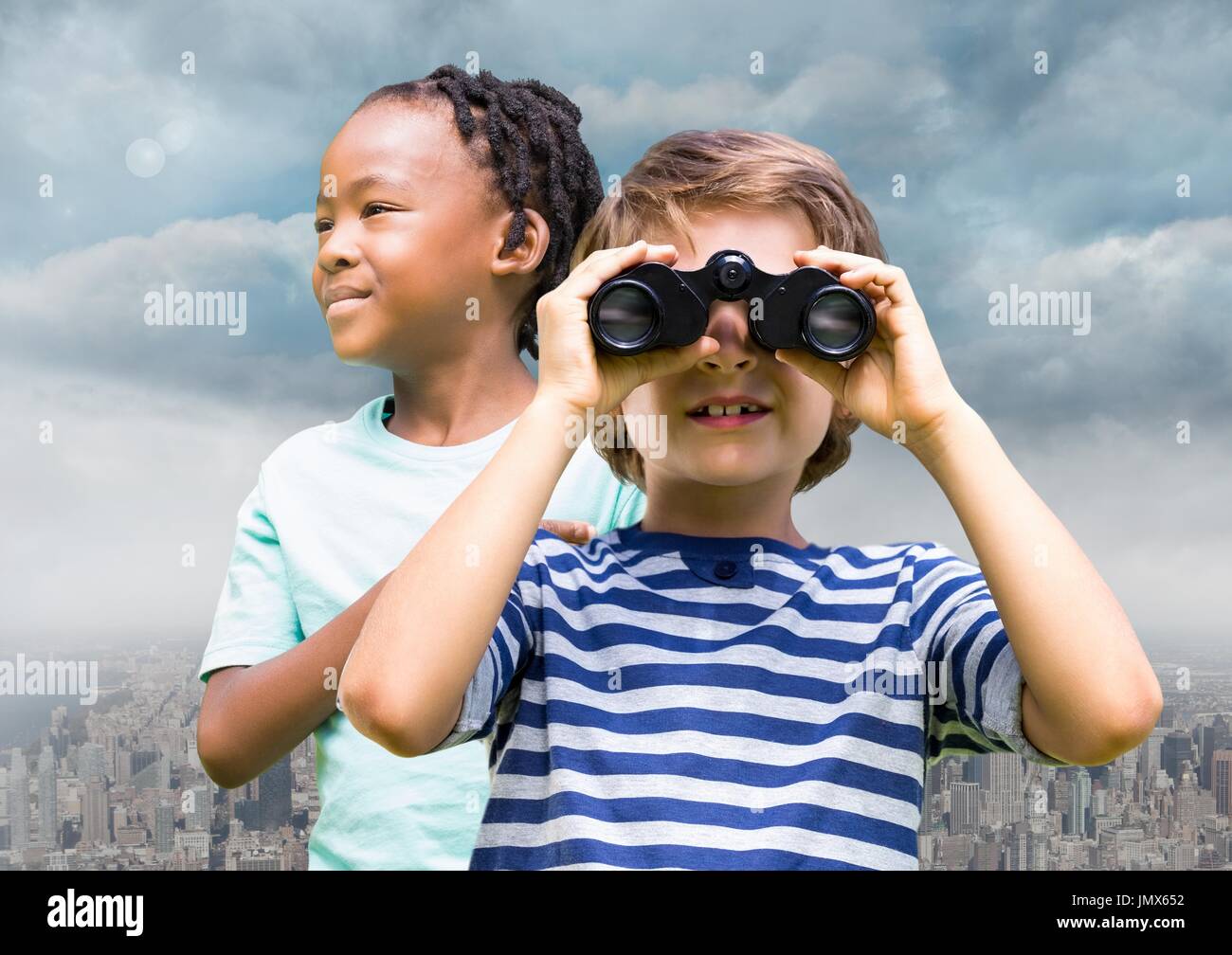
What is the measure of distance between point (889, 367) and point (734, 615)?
0.97 ft

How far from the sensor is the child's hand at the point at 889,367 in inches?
42.9

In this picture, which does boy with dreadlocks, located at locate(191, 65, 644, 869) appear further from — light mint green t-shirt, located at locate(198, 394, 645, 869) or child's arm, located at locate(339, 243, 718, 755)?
child's arm, located at locate(339, 243, 718, 755)

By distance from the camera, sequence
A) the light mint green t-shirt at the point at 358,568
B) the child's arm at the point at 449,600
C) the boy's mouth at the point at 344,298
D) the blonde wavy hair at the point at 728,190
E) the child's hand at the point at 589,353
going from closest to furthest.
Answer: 1. the child's arm at the point at 449,600
2. the child's hand at the point at 589,353
3. the blonde wavy hair at the point at 728,190
4. the light mint green t-shirt at the point at 358,568
5. the boy's mouth at the point at 344,298

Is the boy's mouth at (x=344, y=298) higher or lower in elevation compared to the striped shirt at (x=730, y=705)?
higher

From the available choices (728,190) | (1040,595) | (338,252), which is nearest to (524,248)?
(338,252)

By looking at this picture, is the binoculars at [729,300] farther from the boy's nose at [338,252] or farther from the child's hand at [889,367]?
the boy's nose at [338,252]

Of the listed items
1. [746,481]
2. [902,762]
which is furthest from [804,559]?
[902,762]

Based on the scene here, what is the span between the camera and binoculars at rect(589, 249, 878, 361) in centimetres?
112

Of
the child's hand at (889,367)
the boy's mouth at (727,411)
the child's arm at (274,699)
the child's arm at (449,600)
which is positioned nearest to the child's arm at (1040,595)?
the child's hand at (889,367)

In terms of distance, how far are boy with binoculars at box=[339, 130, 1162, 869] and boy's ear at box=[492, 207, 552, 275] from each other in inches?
10.4

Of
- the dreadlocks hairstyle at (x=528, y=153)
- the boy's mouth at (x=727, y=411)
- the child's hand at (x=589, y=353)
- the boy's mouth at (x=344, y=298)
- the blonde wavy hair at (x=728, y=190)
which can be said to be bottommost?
the boy's mouth at (x=727, y=411)

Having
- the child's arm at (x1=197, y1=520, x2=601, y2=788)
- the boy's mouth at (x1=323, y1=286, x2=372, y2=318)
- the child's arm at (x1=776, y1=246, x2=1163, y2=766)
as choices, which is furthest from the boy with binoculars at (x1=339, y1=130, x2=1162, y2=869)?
the boy's mouth at (x1=323, y1=286, x2=372, y2=318)

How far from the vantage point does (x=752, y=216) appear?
4.02 feet
